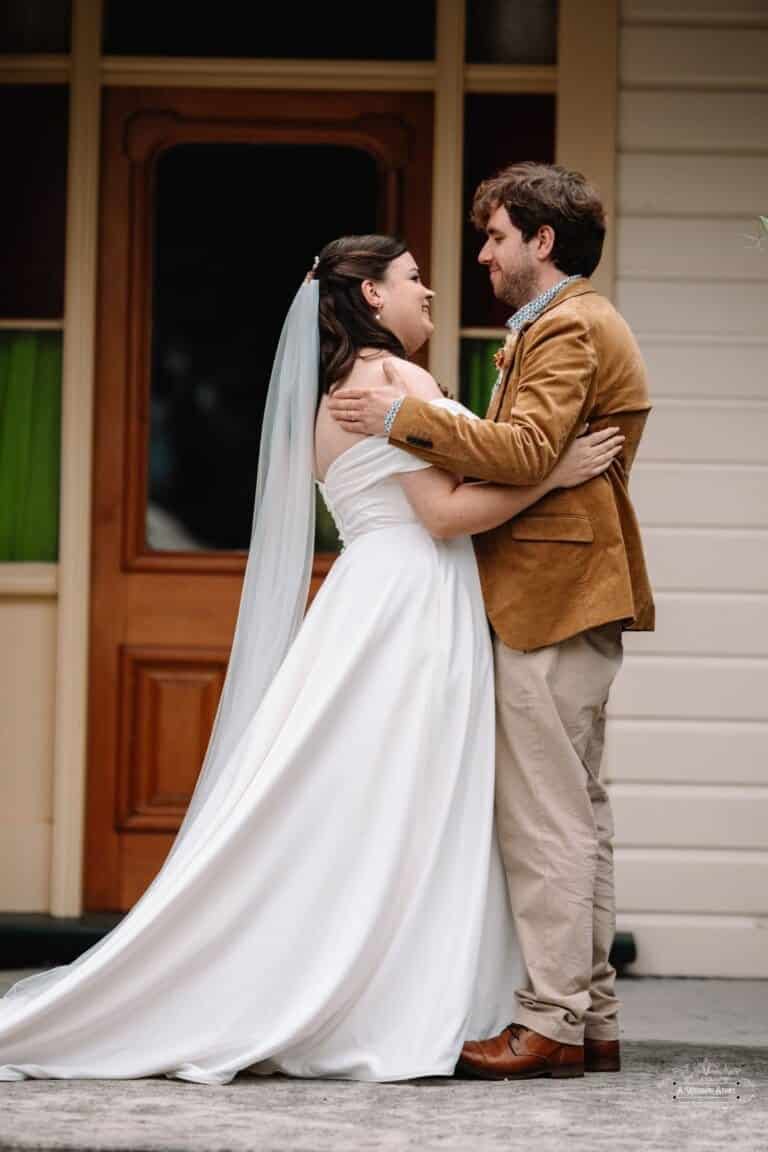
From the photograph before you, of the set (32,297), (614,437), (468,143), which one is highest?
(468,143)

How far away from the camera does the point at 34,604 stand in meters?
6.47

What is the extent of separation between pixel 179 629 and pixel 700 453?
1831 millimetres

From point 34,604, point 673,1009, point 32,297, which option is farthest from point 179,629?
point 673,1009

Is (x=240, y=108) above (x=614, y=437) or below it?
above

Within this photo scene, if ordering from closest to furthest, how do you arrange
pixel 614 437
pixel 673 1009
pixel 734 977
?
1. pixel 614 437
2. pixel 673 1009
3. pixel 734 977

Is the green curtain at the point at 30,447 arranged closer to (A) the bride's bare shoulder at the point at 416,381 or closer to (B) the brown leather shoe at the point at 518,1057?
(A) the bride's bare shoulder at the point at 416,381

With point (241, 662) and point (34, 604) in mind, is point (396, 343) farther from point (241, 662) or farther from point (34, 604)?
point (34, 604)

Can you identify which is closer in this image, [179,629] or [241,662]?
[241,662]

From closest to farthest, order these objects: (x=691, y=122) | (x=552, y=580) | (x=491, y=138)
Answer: (x=552, y=580) < (x=691, y=122) < (x=491, y=138)

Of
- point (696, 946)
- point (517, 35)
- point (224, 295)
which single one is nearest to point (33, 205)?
point (224, 295)

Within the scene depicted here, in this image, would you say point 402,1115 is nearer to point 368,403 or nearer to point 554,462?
point 554,462

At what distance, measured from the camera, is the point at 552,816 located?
4477 millimetres

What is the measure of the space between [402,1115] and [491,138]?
11.7 ft

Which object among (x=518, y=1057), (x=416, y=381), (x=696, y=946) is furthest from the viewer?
(x=696, y=946)
